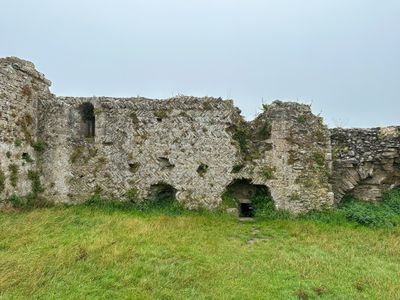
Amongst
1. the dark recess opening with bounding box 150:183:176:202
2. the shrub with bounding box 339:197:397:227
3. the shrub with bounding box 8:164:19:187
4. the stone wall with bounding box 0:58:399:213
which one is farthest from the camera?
the dark recess opening with bounding box 150:183:176:202

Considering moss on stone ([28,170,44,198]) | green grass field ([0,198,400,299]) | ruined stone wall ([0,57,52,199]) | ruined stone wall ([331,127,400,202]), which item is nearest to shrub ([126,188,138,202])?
green grass field ([0,198,400,299])

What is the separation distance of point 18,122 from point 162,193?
5.02 m

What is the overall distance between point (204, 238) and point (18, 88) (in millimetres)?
7478

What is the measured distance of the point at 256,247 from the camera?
9.86m

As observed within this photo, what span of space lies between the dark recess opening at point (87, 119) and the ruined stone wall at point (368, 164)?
8.23 metres

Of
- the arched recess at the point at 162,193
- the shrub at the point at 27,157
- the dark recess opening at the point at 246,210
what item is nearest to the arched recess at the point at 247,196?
the dark recess opening at the point at 246,210

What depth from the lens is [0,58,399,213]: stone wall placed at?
1302 cm

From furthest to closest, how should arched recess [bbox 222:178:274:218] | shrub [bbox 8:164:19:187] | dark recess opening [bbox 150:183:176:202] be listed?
1. dark recess opening [bbox 150:183:176:202]
2. arched recess [bbox 222:178:274:218]
3. shrub [bbox 8:164:19:187]

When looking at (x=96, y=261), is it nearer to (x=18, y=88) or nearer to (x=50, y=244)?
(x=50, y=244)

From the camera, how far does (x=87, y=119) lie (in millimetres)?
14227

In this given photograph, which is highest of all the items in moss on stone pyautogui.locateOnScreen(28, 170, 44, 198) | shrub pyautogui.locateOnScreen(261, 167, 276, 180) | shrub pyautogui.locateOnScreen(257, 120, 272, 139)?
shrub pyautogui.locateOnScreen(257, 120, 272, 139)

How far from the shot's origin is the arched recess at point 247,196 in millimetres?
13188

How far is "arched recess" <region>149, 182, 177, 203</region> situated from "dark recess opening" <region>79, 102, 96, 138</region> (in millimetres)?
2916

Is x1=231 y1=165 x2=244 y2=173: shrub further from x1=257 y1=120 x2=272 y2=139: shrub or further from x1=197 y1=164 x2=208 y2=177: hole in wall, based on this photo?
x1=257 y1=120 x2=272 y2=139: shrub
